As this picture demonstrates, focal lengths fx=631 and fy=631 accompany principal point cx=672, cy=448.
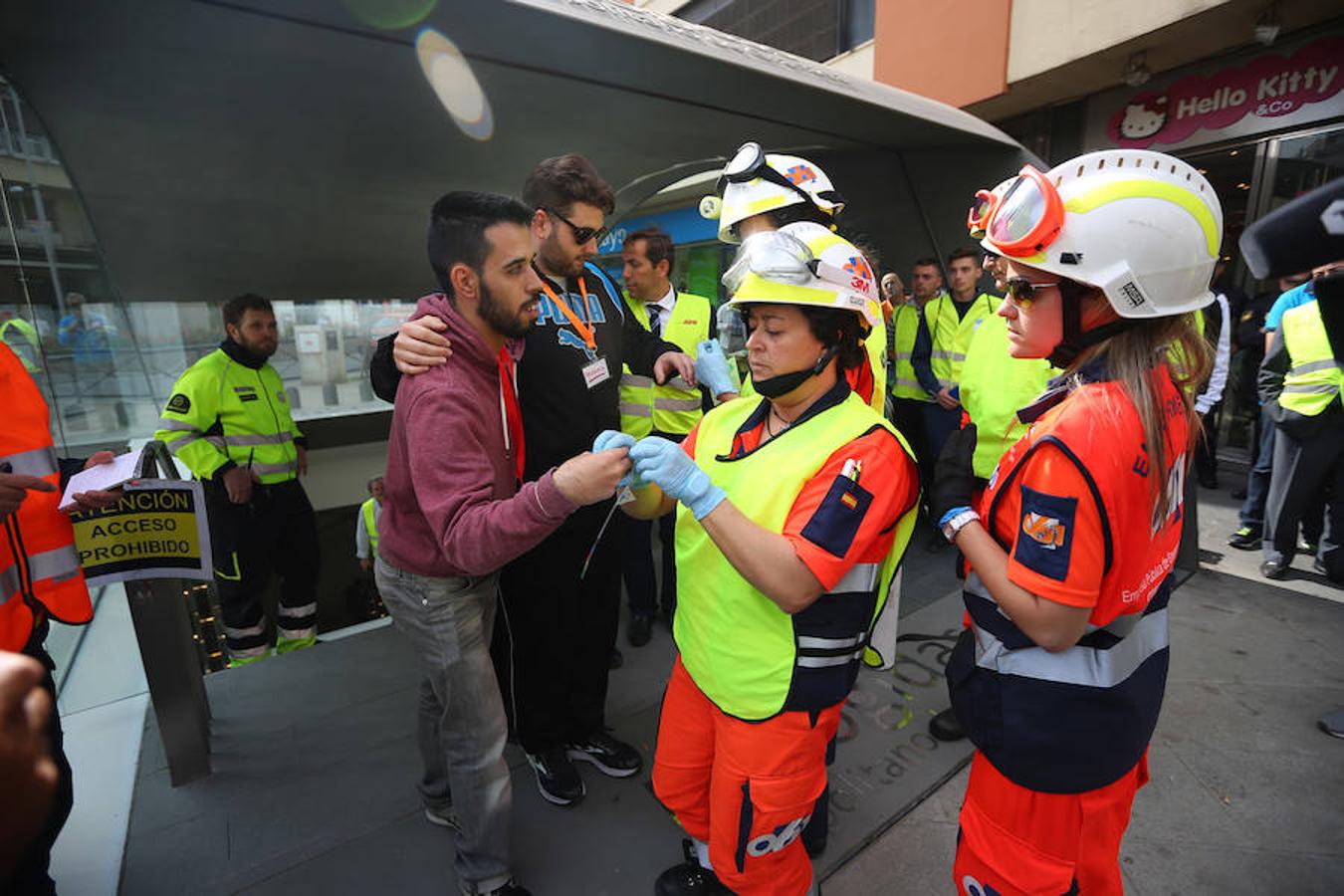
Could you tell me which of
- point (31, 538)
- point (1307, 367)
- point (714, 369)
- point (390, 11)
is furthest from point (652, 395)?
point (1307, 367)

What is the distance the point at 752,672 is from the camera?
150 cm

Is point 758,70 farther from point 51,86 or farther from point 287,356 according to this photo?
point 287,356

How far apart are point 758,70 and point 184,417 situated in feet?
12.8

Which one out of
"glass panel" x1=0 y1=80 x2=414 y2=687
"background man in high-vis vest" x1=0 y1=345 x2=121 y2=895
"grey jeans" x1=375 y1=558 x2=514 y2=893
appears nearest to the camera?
"background man in high-vis vest" x1=0 y1=345 x2=121 y2=895

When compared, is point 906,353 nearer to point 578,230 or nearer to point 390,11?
point 578,230

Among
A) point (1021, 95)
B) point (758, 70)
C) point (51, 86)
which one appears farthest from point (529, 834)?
point (1021, 95)

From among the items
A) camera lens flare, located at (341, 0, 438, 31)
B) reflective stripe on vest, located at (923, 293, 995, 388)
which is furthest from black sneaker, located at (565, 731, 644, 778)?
reflective stripe on vest, located at (923, 293, 995, 388)

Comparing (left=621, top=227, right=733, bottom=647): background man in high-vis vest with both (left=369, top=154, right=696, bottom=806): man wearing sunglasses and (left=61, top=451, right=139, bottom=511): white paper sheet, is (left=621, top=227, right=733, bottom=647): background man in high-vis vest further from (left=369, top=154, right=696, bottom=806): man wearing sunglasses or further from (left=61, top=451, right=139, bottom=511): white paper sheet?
(left=61, top=451, right=139, bottom=511): white paper sheet

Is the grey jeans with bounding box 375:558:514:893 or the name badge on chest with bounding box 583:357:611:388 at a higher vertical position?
the name badge on chest with bounding box 583:357:611:388

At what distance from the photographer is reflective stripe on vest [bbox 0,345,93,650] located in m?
1.74

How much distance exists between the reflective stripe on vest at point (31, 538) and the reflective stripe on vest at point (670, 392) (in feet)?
6.80

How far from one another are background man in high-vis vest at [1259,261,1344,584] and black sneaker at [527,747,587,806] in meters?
4.92

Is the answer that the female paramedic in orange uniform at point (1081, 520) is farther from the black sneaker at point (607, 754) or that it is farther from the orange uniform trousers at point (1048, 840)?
the black sneaker at point (607, 754)

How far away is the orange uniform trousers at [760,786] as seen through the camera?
58.2 inches
